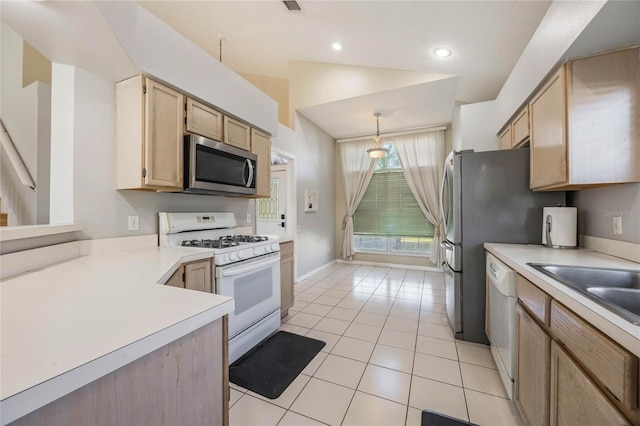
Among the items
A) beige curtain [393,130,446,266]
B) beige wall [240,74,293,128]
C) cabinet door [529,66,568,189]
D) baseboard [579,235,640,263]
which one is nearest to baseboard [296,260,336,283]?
beige curtain [393,130,446,266]

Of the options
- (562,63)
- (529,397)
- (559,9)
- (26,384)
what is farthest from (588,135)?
(26,384)

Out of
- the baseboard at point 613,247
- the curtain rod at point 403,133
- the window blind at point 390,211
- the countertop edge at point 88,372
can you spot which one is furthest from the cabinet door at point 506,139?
the countertop edge at point 88,372

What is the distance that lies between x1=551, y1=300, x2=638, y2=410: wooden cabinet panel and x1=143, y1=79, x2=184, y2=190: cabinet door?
2.38 m

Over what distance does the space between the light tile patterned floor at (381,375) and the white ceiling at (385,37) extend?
271 cm

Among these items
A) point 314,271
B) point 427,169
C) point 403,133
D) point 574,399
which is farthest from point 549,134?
point 314,271

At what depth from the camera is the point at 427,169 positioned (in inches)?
187

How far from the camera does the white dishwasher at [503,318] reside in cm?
148

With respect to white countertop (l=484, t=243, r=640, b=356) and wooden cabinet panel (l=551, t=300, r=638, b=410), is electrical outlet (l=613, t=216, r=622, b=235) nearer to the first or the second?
white countertop (l=484, t=243, r=640, b=356)

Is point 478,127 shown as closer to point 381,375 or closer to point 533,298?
point 533,298

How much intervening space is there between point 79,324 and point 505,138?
353 centimetres

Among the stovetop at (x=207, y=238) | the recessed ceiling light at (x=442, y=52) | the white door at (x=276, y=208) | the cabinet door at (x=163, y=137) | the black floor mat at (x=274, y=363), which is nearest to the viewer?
the black floor mat at (x=274, y=363)

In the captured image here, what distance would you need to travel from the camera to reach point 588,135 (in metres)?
1.51

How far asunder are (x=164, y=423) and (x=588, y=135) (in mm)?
2383

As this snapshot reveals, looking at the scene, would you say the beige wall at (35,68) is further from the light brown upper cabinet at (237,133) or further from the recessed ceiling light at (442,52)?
the recessed ceiling light at (442,52)
